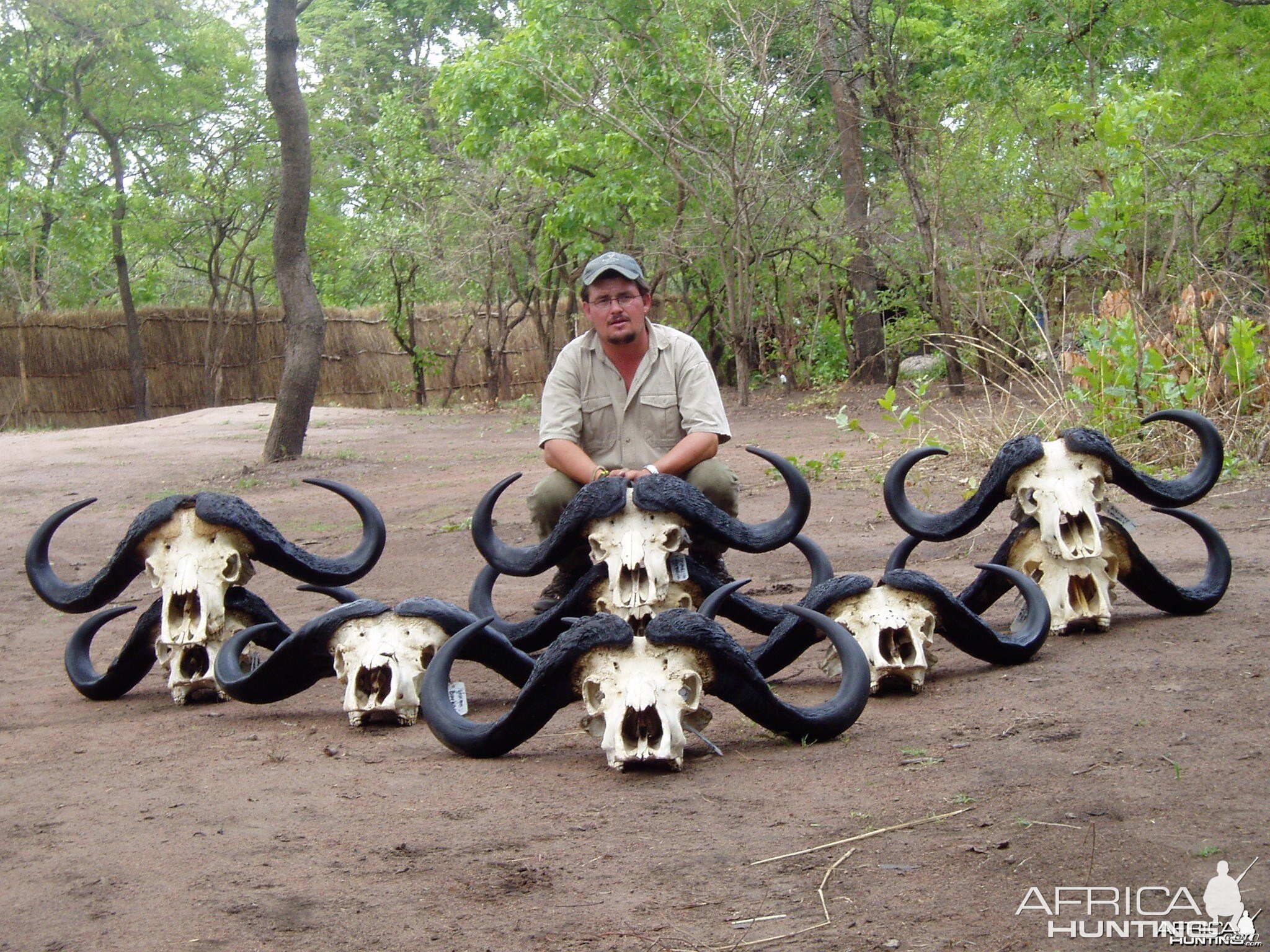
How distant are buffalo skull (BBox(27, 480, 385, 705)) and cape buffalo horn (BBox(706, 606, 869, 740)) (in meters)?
1.80

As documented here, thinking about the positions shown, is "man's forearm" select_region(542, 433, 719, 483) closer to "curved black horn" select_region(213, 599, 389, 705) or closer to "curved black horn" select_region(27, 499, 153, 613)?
"curved black horn" select_region(213, 599, 389, 705)

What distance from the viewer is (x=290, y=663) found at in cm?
452

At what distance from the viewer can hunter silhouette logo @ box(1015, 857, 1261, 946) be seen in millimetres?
2355

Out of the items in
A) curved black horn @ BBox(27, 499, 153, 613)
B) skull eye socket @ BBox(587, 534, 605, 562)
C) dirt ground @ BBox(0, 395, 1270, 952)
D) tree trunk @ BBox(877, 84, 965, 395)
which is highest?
tree trunk @ BBox(877, 84, 965, 395)

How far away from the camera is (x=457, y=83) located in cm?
1702

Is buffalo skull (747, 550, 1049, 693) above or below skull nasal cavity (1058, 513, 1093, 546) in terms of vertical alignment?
below

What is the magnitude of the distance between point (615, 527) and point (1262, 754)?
2.22 meters

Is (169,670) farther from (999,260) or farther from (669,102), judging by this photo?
(669,102)

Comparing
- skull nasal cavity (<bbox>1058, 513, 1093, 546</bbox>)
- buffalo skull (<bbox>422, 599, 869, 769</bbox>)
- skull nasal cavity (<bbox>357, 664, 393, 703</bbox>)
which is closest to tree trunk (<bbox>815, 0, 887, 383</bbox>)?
skull nasal cavity (<bbox>1058, 513, 1093, 546</bbox>)

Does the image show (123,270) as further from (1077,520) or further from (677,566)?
(1077,520)

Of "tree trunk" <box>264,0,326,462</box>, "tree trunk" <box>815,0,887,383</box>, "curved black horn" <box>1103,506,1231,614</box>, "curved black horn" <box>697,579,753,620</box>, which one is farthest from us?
"tree trunk" <box>815,0,887,383</box>

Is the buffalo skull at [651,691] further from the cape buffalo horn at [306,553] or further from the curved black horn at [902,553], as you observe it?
the curved black horn at [902,553]

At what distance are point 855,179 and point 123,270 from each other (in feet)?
41.1

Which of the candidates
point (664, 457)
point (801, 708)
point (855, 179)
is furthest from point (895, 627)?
point (855, 179)
